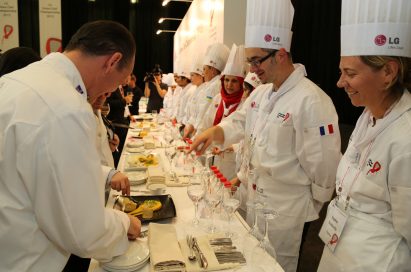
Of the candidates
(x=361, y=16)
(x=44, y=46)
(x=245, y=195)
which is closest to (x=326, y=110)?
(x=361, y=16)

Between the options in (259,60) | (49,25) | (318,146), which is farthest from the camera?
(49,25)

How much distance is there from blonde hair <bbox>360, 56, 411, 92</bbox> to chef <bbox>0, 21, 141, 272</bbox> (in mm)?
1065

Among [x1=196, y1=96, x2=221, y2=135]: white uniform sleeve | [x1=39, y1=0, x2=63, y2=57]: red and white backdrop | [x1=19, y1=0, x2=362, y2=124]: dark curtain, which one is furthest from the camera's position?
[x1=39, y1=0, x2=63, y2=57]: red and white backdrop

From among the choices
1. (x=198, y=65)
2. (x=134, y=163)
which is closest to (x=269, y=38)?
(x=134, y=163)

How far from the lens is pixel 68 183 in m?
0.97

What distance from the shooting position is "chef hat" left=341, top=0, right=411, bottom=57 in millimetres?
1333

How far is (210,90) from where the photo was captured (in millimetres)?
4301

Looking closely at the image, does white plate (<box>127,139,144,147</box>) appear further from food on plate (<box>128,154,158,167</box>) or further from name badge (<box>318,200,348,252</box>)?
name badge (<box>318,200,348,252</box>)

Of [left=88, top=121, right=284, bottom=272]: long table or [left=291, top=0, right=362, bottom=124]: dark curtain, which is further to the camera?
[left=291, top=0, right=362, bottom=124]: dark curtain

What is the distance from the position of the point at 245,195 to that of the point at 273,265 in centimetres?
99

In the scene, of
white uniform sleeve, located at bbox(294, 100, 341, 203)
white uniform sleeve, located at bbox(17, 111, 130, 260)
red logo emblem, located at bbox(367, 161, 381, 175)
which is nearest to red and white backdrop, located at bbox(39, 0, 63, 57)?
white uniform sleeve, located at bbox(294, 100, 341, 203)

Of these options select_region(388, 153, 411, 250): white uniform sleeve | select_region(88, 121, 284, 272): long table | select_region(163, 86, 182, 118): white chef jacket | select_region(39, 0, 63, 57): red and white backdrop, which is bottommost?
select_region(163, 86, 182, 118): white chef jacket

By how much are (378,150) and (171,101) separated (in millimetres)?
6402

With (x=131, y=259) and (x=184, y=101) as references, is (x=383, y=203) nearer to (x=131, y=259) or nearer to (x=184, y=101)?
(x=131, y=259)
